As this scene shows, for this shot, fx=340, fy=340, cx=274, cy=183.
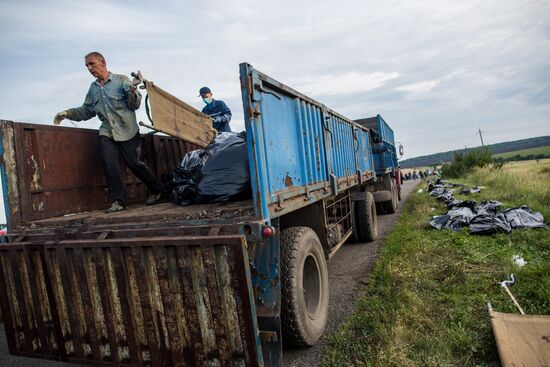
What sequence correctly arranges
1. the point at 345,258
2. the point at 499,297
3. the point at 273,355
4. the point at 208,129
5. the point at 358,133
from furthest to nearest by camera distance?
the point at 358,133 < the point at 345,258 < the point at 208,129 < the point at 499,297 < the point at 273,355

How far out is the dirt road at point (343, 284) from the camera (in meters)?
2.91

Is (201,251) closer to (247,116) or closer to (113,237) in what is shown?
(113,237)

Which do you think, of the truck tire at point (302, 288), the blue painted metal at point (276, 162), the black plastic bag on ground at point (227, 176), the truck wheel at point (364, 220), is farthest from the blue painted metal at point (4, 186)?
the truck wheel at point (364, 220)

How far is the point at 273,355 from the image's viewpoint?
2252 millimetres

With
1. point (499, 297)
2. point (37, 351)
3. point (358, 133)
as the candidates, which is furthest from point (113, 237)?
point (358, 133)

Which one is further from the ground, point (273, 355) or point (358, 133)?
point (358, 133)

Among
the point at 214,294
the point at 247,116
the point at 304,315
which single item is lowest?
the point at 304,315

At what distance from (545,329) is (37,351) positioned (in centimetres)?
381

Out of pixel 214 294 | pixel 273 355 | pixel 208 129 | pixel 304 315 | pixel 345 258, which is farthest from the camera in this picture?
pixel 345 258

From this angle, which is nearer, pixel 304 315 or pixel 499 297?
pixel 304 315

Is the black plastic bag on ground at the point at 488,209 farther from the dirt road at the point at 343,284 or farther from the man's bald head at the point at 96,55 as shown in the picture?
the man's bald head at the point at 96,55

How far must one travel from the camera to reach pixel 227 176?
Answer: 2895 millimetres

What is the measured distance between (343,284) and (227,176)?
2.45 m

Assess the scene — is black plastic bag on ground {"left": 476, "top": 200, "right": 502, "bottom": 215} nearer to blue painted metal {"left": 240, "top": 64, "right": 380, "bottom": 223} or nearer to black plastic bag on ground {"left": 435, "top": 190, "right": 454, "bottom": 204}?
black plastic bag on ground {"left": 435, "top": 190, "right": 454, "bottom": 204}
